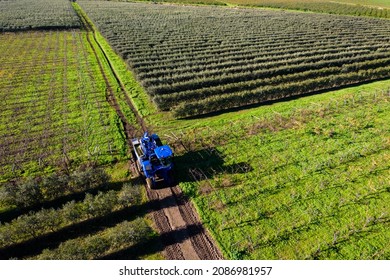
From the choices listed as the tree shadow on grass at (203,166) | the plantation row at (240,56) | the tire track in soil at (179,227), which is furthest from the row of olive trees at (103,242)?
the plantation row at (240,56)

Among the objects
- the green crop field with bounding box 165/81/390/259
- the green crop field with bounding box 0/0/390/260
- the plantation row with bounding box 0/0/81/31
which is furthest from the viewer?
the plantation row with bounding box 0/0/81/31

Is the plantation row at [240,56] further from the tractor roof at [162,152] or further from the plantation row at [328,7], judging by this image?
the plantation row at [328,7]

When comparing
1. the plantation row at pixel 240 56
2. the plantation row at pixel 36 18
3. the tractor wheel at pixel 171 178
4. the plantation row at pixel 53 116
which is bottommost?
the tractor wheel at pixel 171 178

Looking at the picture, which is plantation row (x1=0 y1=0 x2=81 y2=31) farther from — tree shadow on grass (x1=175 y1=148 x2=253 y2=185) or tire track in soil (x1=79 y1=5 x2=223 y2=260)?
tire track in soil (x1=79 y1=5 x2=223 y2=260)

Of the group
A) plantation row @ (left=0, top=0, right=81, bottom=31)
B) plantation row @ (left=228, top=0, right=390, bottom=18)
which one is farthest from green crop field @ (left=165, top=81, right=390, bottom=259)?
plantation row @ (left=228, top=0, right=390, bottom=18)

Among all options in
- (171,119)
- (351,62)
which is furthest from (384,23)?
(171,119)

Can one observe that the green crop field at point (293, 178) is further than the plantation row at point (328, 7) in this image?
No

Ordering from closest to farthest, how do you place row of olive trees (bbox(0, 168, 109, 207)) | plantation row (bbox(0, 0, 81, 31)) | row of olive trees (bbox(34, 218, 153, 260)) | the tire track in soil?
row of olive trees (bbox(34, 218, 153, 260)) < the tire track in soil < row of olive trees (bbox(0, 168, 109, 207)) < plantation row (bbox(0, 0, 81, 31))
